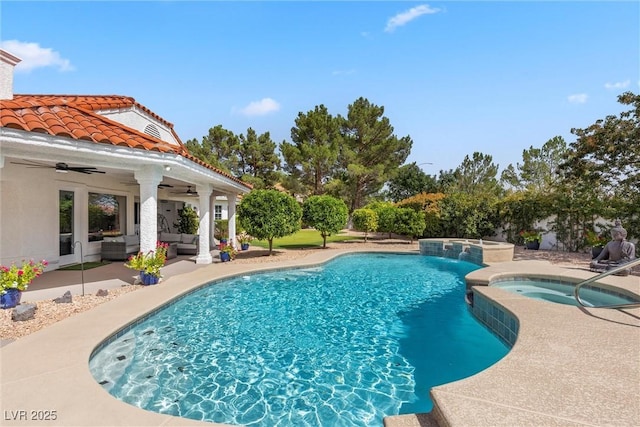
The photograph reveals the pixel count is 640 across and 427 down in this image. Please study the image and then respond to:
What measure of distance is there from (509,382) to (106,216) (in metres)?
16.8

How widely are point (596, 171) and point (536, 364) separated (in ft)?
60.0

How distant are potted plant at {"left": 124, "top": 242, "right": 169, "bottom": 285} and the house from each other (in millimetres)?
264

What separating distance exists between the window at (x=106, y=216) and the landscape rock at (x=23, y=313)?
874 cm

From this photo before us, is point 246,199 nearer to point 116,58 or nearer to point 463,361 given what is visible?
point 116,58

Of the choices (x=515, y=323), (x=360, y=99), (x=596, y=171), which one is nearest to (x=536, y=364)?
(x=515, y=323)

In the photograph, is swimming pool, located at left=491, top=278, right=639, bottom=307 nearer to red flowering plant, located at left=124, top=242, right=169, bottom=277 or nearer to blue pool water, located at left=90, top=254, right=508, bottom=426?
blue pool water, located at left=90, top=254, right=508, bottom=426

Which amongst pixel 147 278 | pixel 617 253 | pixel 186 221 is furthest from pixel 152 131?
pixel 617 253

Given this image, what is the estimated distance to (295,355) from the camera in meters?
5.62

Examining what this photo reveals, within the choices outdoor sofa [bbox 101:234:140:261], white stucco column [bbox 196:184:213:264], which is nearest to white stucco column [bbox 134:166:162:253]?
white stucco column [bbox 196:184:213:264]

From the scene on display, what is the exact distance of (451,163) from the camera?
53.4 meters

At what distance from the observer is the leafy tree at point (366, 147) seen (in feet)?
115

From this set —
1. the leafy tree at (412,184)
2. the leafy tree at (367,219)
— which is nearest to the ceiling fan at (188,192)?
the leafy tree at (367,219)

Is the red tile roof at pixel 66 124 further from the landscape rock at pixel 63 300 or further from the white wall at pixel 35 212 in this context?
the landscape rock at pixel 63 300

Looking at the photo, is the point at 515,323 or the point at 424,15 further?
the point at 424,15
